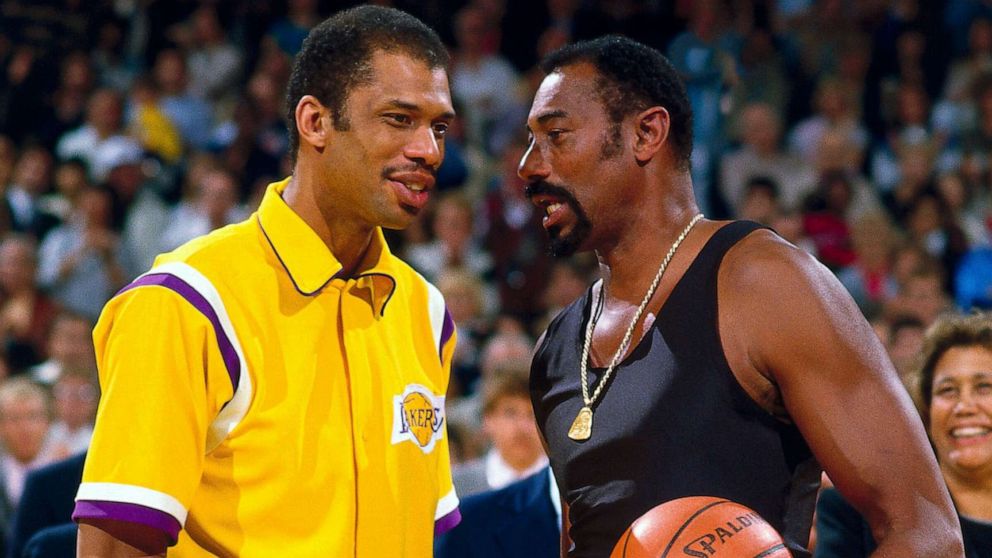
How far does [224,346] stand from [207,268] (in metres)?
0.14

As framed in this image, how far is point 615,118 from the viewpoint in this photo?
2783 millimetres

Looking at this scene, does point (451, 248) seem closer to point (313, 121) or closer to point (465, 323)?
point (465, 323)

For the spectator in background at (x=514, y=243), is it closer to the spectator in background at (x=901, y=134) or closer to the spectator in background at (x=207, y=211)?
the spectator in background at (x=207, y=211)

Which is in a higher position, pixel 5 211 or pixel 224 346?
pixel 5 211

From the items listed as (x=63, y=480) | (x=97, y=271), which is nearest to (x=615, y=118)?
(x=63, y=480)

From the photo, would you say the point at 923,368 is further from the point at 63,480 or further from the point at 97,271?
the point at 97,271

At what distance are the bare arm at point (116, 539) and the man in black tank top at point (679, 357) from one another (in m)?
0.77

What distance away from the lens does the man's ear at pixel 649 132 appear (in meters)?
2.79

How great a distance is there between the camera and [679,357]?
2570 millimetres

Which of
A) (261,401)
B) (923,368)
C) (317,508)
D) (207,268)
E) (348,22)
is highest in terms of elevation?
(348,22)

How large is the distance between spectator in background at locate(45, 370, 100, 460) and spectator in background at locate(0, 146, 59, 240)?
7.89 ft

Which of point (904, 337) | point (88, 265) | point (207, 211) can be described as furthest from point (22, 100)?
point (904, 337)

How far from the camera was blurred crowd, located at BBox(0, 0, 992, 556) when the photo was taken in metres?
7.46

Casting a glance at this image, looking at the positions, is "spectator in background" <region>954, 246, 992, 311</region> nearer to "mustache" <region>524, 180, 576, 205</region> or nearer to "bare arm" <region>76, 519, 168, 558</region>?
"mustache" <region>524, 180, 576, 205</region>
